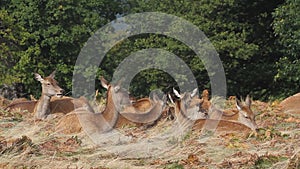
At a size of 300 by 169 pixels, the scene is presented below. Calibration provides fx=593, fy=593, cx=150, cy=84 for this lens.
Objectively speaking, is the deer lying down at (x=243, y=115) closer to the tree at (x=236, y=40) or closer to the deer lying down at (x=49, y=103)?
the deer lying down at (x=49, y=103)

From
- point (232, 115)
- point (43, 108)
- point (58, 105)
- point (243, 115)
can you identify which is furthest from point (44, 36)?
point (243, 115)

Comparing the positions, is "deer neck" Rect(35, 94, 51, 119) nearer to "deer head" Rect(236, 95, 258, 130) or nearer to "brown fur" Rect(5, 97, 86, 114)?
"brown fur" Rect(5, 97, 86, 114)

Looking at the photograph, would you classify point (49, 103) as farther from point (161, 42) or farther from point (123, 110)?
point (161, 42)

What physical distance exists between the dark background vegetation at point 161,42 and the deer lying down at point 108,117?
11282 mm

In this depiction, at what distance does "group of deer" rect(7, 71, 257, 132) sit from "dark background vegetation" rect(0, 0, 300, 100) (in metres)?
9.32

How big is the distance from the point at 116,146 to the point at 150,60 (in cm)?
1637

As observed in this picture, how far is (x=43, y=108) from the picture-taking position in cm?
1370

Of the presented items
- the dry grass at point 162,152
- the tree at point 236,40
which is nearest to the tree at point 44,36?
the tree at point 236,40

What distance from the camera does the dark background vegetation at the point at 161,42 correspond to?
23.7 meters

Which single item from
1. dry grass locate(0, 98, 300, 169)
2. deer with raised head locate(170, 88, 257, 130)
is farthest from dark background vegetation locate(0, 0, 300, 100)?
dry grass locate(0, 98, 300, 169)

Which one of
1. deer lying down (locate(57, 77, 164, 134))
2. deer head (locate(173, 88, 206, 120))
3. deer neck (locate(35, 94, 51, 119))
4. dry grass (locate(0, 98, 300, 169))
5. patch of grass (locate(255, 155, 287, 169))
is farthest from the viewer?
deer neck (locate(35, 94, 51, 119))

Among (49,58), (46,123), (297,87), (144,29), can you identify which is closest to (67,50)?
(49,58)

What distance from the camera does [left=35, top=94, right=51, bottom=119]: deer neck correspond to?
1345 centimetres

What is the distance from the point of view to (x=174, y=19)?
24.5 m
